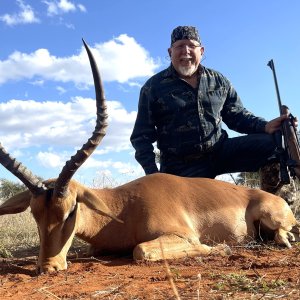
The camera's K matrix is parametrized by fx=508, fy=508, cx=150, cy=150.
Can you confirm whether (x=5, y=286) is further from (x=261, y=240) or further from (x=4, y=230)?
(x=4, y=230)

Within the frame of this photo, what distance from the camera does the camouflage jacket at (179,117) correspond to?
809 cm

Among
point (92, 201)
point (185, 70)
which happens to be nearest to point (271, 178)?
point (185, 70)

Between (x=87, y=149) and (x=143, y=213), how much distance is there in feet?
3.23

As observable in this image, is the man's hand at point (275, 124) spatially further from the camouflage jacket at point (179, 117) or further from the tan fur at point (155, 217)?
the tan fur at point (155, 217)

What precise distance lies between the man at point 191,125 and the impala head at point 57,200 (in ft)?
9.20

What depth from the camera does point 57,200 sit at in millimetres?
5016

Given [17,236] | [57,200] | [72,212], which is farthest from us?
[17,236]

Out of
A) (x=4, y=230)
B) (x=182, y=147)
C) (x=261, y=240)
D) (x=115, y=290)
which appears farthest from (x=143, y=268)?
(x=4, y=230)

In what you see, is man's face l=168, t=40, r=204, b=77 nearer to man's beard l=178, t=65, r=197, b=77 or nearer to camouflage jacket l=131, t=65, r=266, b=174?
man's beard l=178, t=65, r=197, b=77

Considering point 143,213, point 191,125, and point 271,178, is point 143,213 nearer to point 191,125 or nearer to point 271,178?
point 191,125

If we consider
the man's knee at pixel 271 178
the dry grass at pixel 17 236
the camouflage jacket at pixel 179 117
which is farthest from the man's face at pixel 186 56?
the dry grass at pixel 17 236

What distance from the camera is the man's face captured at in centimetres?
827

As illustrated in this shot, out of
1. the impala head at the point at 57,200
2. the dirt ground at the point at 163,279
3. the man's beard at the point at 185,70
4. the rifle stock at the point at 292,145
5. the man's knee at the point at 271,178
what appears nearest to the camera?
the dirt ground at the point at 163,279

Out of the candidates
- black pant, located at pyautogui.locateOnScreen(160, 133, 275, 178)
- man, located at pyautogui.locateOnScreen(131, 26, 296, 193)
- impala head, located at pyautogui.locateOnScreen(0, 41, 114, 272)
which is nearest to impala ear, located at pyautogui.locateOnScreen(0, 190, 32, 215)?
impala head, located at pyautogui.locateOnScreen(0, 41, 114, 272)
